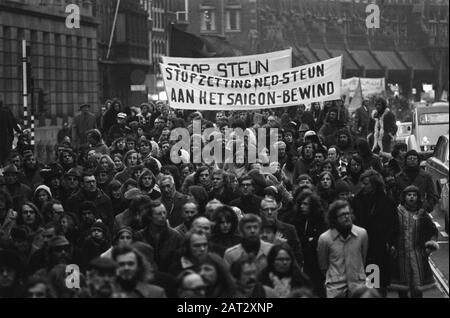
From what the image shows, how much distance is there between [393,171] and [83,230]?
19.1 ft

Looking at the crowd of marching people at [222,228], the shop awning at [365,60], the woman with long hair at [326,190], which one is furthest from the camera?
the shop awning at [365,60]

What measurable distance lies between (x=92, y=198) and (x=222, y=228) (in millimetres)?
3698

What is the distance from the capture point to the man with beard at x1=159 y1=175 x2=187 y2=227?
51.5ft

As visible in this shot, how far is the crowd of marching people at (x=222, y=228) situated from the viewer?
1053 cm

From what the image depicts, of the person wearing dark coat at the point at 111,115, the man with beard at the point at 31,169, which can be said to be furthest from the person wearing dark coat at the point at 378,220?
the person wearing dark coat at the point at 111,115

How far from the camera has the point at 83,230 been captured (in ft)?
47.5

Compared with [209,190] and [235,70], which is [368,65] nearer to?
[235,70]

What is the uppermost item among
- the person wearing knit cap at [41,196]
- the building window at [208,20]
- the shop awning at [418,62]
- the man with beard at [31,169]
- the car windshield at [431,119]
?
the building window at [208,20]

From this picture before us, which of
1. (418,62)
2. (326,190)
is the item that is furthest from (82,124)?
(418,62)

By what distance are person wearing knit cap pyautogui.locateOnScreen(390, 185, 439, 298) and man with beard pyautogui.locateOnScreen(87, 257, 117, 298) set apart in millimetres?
4989

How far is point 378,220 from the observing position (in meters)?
14.8

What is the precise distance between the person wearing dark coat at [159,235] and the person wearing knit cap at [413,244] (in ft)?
8.21

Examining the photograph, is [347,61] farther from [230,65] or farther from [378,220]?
[378,220]

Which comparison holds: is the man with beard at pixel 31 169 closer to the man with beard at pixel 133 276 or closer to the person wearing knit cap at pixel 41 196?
the person wearing knit cap at pixel 41 196
